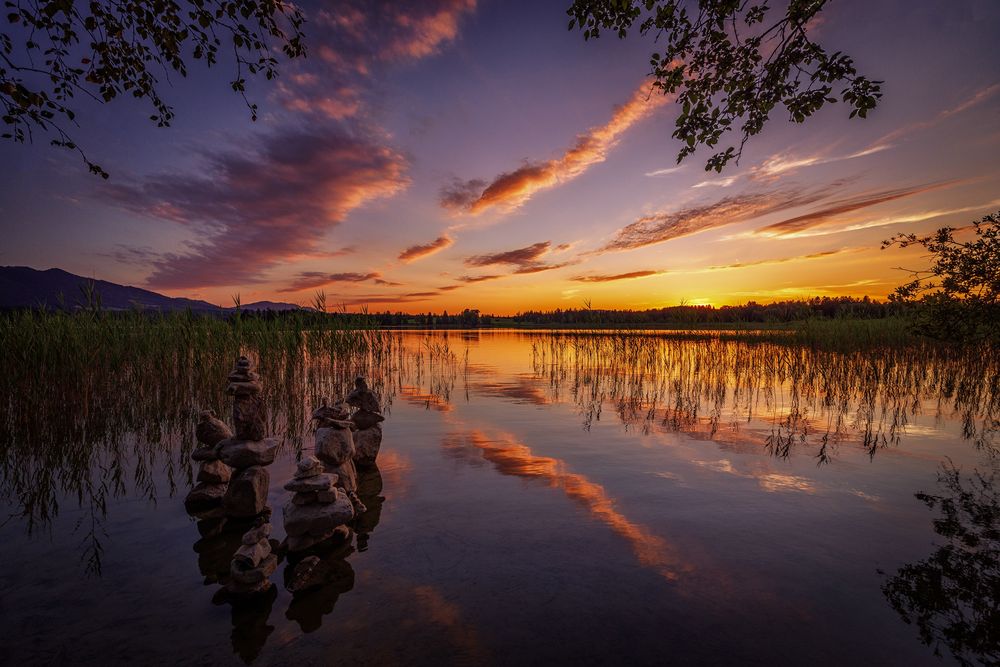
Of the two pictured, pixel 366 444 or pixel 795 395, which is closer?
pixel 366 444

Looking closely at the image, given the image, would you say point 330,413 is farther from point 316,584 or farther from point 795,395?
point 795,395

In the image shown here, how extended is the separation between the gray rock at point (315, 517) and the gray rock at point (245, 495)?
107 centimetres

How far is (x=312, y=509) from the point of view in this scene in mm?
4602

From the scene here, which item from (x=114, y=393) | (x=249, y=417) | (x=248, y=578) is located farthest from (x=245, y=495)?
(x=114, y=393)

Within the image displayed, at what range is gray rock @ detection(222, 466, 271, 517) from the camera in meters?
5.33

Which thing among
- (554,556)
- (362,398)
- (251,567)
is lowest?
(554,556)

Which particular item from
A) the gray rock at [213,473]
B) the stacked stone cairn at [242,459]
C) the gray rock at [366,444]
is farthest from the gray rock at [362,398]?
the gray rock at [213,473]

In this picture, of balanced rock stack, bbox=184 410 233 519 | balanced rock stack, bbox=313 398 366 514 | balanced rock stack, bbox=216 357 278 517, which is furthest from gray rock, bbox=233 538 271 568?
balanced rock stack, bbox=184 410 233 519

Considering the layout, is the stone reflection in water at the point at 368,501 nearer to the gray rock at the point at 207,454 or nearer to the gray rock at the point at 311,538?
the gray rock at the point at 311,538

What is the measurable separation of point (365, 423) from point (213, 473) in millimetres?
2431

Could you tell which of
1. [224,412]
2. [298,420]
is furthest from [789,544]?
[224,412]

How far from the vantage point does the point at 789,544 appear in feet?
15.9

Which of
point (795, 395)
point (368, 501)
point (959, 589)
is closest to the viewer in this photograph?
point (959, 589)

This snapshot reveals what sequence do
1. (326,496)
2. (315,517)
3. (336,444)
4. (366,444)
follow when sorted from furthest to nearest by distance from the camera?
1. (366,444)
2. (336,444)
3. (326,496)
4. (315,517)
